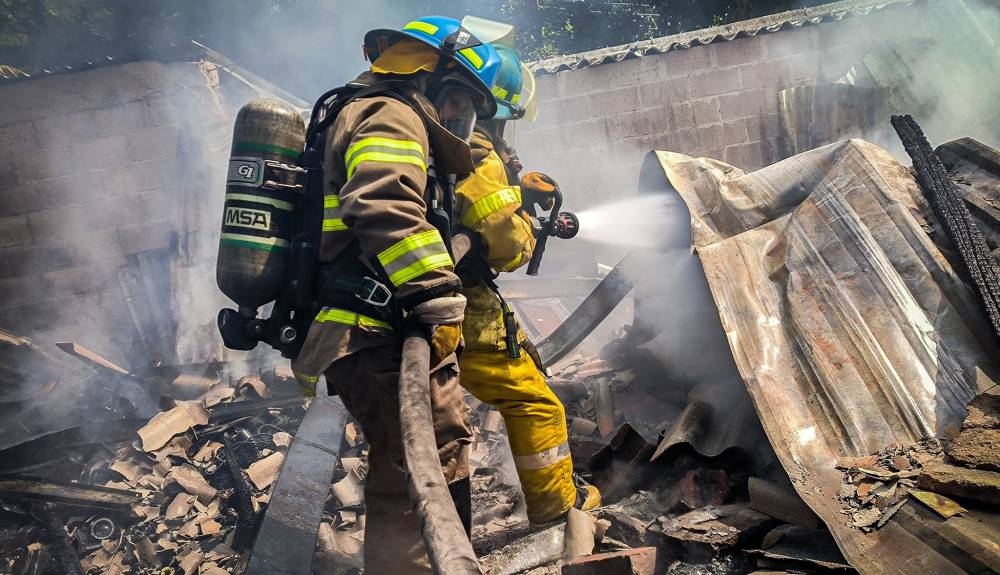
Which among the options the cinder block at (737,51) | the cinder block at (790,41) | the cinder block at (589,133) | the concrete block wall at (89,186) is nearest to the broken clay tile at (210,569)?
the concrete block wall at (89,186)

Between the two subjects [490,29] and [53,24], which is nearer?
[490,29]

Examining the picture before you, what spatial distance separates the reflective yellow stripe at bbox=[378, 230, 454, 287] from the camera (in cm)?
223

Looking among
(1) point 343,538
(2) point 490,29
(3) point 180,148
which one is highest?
(3) point 180,148

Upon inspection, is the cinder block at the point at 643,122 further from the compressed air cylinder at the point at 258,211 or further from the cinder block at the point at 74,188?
the compressed air cylinder at the point at 258,211

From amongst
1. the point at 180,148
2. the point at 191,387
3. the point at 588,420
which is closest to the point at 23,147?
the point at 180,148

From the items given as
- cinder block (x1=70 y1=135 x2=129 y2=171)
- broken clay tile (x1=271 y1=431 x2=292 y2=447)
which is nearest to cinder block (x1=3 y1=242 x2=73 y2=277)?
cinder block (x1=70 y1=135 x2=129 y2=171)

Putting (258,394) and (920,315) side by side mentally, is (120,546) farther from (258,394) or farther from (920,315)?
(920,315)

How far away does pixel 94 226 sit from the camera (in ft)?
24.7

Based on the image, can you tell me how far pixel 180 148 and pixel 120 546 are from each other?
192 inches

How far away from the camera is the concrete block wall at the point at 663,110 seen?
851 centimetres

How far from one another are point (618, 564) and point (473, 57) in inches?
84.4

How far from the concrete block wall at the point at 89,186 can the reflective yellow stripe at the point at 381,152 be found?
568 centimetres

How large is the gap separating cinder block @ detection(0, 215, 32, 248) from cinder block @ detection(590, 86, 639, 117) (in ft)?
22.0

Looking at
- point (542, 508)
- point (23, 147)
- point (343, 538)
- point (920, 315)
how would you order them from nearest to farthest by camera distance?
point (920, 315)
point (542, 508)
point (343, 538)
point (23, 147)
